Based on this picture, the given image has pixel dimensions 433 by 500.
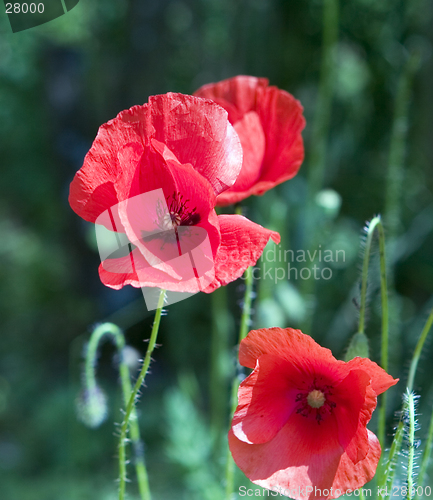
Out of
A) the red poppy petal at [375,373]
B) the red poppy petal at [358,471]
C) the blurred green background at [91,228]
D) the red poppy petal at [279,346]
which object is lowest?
the blurred green background at [91,228]

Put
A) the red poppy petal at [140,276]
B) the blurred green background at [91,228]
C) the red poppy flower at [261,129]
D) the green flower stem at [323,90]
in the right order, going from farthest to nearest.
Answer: the blurred green background at [91,228]
the green flower stem at [323,90]
the red poppy flower at [261,129]
the red poppy petal at [140,276]

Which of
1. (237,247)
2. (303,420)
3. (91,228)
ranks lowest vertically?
(91,228)

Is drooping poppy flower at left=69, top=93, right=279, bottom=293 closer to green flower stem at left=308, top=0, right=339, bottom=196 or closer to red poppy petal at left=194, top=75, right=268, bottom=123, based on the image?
red poppy petal at left=194, top=75, right=268, bottom=123

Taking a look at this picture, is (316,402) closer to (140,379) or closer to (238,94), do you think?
(140,379)


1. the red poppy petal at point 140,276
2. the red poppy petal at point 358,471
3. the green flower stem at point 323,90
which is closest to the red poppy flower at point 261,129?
the red poppy petal at point 140,276

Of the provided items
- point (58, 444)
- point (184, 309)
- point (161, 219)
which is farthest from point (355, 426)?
point (58, 444)

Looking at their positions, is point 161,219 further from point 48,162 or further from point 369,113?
point 48,162

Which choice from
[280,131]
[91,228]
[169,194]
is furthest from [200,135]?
[91,228]

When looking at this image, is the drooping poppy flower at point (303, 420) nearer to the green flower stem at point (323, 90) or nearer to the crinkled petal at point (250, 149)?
the crinkled petal at point (250, 149)
